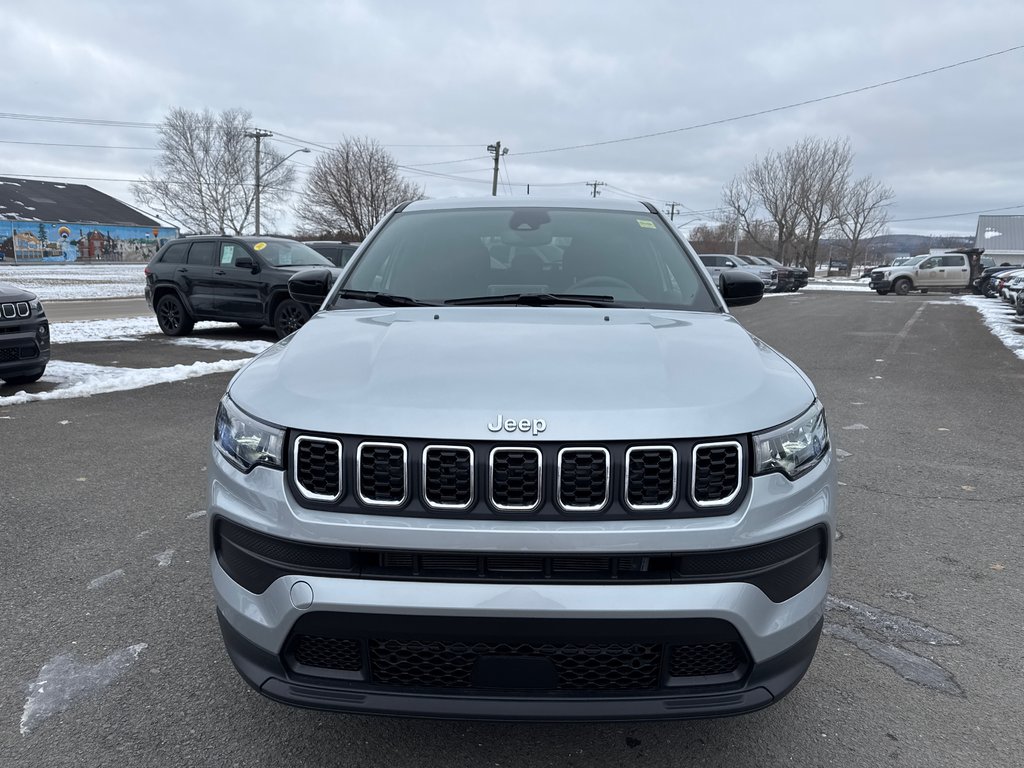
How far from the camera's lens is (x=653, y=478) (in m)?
1.79

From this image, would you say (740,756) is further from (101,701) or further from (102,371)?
(102,371)

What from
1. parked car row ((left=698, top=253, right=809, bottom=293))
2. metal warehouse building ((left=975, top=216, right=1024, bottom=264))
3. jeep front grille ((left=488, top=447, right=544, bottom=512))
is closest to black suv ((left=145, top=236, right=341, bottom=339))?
jeep front grille ((left=488, top=447, right=544, bottom=512))

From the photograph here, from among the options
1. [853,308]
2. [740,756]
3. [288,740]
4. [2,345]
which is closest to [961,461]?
[740,756]

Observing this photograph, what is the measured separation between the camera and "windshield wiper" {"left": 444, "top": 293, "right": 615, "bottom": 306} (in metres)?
2.89

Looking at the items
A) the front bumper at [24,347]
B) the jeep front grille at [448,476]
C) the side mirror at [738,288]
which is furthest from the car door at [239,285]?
the jeep front grille at [448,476]

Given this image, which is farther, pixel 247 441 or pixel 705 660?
pixel 247 441

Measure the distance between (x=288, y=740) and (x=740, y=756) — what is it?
54.6 inches

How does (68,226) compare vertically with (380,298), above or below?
below

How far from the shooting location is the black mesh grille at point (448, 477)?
5.82 ft

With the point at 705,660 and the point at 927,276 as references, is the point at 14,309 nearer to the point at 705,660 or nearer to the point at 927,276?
the point at 705,660

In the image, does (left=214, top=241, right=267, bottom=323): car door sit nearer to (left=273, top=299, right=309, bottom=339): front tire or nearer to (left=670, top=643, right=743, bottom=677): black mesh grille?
(left=273, top=299, right=309, bottom=339): front tire

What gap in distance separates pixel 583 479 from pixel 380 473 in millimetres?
509

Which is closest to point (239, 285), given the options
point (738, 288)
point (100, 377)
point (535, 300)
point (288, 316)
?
point (288, 316)

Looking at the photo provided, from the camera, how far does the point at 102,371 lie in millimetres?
8539
